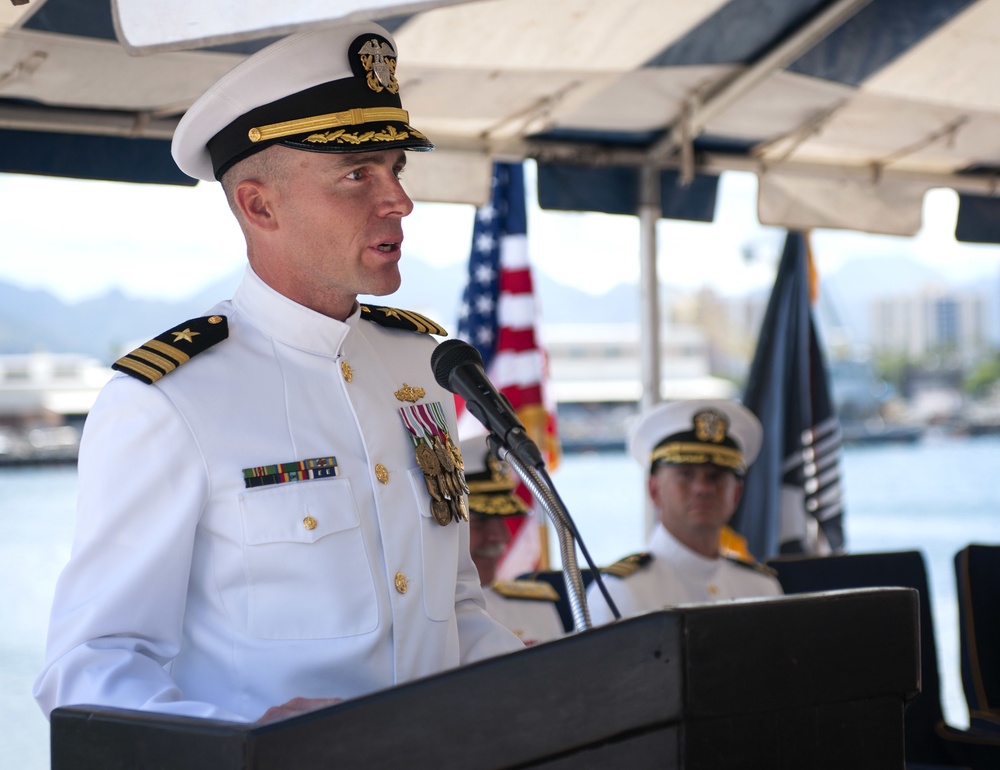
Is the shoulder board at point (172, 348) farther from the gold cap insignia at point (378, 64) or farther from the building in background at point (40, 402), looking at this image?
the building in background at point (40, 402)

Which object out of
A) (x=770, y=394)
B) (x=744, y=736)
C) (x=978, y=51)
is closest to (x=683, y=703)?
(x=744, y=736)

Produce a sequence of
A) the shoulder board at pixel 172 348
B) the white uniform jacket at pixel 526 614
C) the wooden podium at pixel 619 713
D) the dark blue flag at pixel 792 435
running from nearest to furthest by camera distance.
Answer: the wooden podium at pixel 619 713, the shoulder board at pixel 172 348, the white uniform jacket at pixel 526 614, the dark blue flag at pixel 792 435

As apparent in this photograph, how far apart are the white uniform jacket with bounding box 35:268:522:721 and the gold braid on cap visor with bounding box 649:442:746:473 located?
→ 227 centimetres

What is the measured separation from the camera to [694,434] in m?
3.81

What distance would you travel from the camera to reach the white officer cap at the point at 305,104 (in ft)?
4.70

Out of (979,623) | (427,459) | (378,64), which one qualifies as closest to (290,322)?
(427,459)

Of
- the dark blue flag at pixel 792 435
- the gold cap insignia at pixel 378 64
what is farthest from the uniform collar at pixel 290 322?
the dark blue flag at pixel 792 435

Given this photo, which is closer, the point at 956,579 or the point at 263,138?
the point at 263,138

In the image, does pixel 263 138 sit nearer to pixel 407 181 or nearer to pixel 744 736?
pixel 744 736

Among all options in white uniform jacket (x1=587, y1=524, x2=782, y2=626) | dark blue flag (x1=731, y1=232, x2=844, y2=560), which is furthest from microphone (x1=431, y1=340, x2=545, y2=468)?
dark blue flag (x1=731, y1=232, x2=844, y2=560)

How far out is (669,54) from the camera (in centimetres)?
354

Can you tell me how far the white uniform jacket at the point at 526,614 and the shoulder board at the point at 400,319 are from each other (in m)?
1.75

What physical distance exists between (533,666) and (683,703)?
0.39 ft

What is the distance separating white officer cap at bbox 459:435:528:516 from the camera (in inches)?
137
